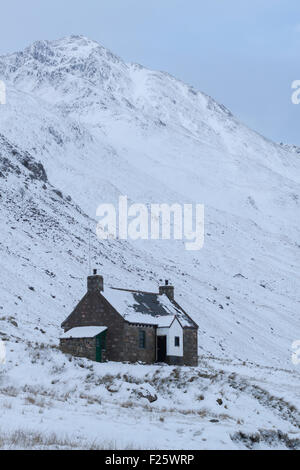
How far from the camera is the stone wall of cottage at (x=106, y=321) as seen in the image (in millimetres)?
36906

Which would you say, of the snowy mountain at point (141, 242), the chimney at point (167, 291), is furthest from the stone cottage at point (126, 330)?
the chimney at point (167, 291)

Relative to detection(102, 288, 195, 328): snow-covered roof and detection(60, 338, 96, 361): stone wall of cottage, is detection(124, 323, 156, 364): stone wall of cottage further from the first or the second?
detection(60, 338, 96, 361): stone wall of cottage

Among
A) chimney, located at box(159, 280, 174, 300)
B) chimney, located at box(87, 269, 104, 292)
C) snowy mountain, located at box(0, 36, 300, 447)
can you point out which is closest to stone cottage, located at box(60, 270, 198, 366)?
chimney, located at box(87, 269, 104, 292)

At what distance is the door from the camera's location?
39219 millimetres

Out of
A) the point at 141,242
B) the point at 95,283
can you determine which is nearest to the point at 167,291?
the point at 95,283

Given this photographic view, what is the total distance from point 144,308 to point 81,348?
18.2 ft

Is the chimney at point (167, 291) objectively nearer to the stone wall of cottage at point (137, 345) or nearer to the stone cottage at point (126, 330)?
the stone cottage at point (126, 330)

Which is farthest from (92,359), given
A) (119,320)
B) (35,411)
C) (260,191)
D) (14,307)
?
(260,191)

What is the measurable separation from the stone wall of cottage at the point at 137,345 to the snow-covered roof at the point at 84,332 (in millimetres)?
1637

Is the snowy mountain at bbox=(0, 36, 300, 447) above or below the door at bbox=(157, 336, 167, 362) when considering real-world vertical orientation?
above

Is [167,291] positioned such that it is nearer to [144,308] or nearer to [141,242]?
[144,308]

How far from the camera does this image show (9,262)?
56.9 meters

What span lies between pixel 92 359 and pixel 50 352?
4911 mm
